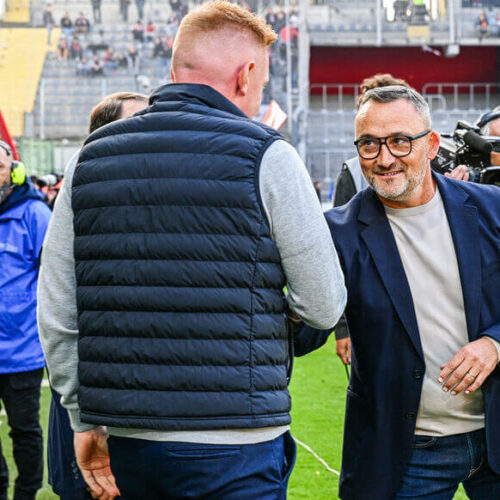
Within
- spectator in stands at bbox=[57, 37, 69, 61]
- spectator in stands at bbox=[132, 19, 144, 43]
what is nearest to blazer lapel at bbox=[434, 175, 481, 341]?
spectator in stands at bbox=[132, 19, 144, 43]

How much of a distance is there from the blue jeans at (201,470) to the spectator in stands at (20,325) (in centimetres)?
205

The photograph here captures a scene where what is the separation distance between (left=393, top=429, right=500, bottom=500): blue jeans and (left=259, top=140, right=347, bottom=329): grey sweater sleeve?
24.0 inches

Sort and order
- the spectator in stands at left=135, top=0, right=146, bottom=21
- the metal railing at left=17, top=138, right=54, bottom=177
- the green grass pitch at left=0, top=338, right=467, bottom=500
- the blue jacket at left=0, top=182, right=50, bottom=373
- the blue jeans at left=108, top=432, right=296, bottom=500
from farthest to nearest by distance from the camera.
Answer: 1. the spectator in stands at left=135, top=0, right=146, bottom=21
2. the metal railing at left=17, top=138, right=54, bottom=177
3. the green grass pitch at left=0, top=338, right=467, bottom=500
4. the blue jacket at left=0, top=182, right=50, bottom=373
5. the blue jeans at left=108, top=432, right=296, bottom=500

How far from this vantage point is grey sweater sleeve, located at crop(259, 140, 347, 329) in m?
1.62

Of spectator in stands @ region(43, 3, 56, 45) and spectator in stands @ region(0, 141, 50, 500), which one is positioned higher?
spectator in stands @ region(43, 3, 56, 45)

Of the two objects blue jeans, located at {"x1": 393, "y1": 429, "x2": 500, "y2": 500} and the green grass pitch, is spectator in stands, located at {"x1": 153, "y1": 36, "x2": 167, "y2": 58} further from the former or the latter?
blue jeans, located at {"x1": 393, "y1": 429, "x2": 500, "y2": 500}

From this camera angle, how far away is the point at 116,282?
65.7 inches

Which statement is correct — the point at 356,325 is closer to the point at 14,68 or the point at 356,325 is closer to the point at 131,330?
the point at 131,330

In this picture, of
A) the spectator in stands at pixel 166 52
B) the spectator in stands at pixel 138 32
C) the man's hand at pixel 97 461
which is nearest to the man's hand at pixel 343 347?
the man's hand at pixel 97 461

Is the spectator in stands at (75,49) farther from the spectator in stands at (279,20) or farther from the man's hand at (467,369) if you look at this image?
the man's hand at (467,369)

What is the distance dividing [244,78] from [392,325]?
721 millimetres

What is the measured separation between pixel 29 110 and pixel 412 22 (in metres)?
12.2

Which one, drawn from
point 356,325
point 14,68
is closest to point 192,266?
point 356,325

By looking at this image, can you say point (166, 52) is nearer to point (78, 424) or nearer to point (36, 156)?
point (36, 156)
